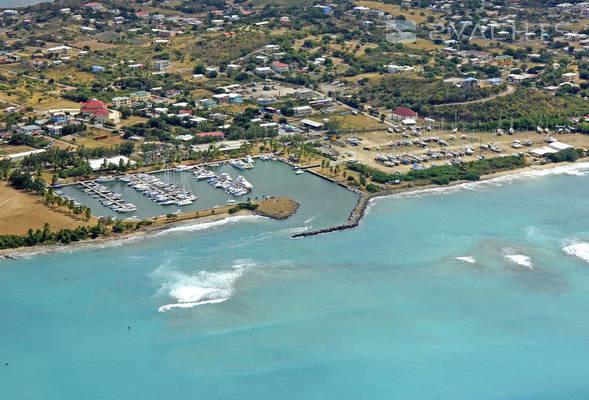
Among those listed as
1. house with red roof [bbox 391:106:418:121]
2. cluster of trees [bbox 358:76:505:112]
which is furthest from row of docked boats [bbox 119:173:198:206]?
cluster of trees [bbox 358:76:505:112]

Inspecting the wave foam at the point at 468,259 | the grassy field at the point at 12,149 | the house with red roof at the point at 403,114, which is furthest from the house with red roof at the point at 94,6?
the wave foam at the point at 468,259

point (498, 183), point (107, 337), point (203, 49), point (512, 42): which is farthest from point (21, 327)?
point (512, 42)

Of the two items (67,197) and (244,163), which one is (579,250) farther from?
(67,197)

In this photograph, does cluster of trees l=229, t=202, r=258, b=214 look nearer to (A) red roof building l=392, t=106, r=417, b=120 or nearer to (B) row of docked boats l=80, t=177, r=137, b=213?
(B) row of docked boats l=80, t=177, r=137, b=213

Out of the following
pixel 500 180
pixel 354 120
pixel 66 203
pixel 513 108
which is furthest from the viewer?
pixel 513 108

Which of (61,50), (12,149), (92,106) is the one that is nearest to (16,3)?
(61,50)
